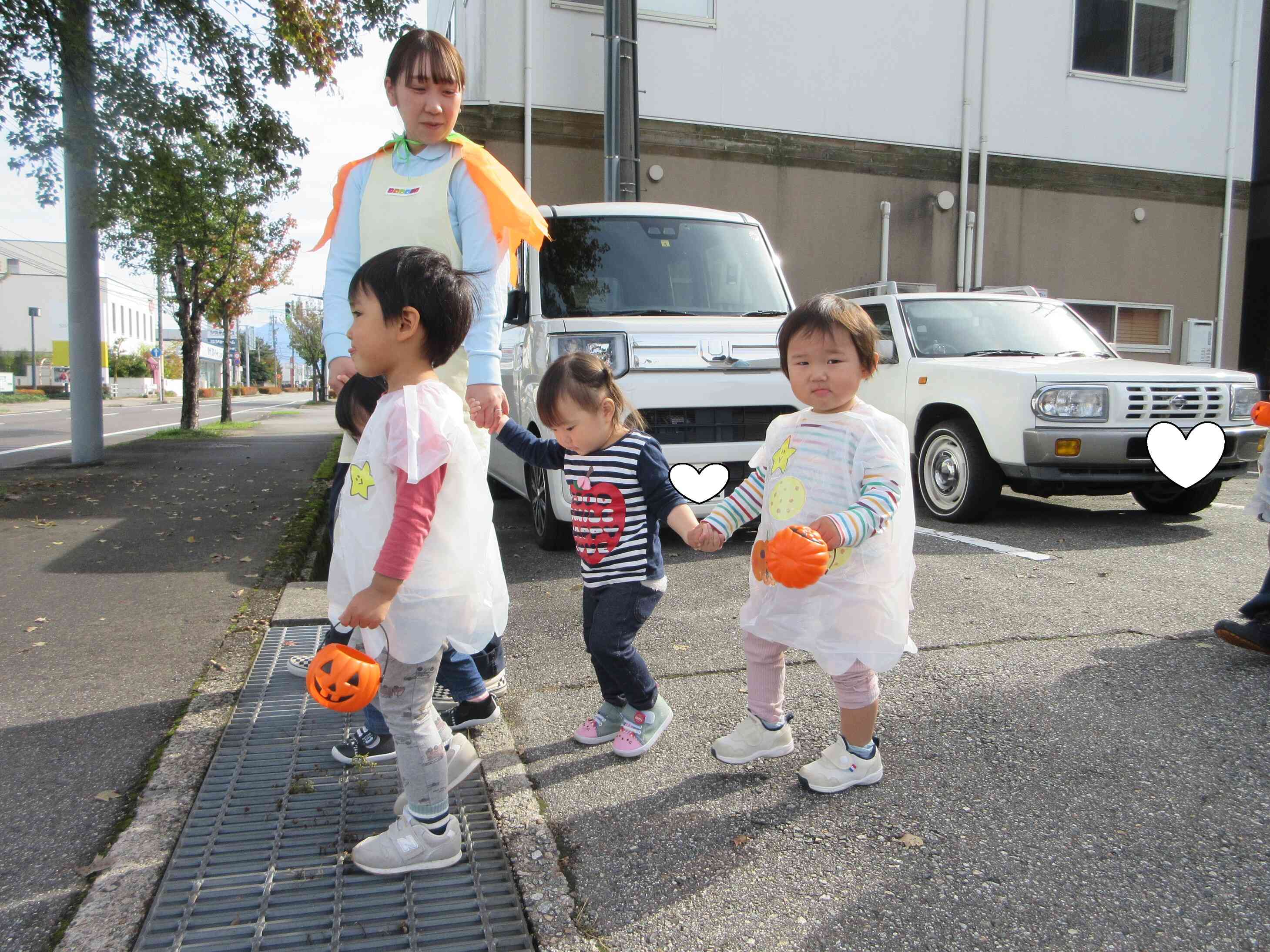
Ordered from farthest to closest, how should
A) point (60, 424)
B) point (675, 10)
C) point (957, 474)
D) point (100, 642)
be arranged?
point (60, 424) < point (675, 10) < point (957, 474) < point (100, 642)

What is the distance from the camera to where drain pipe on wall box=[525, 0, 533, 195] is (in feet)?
37.3

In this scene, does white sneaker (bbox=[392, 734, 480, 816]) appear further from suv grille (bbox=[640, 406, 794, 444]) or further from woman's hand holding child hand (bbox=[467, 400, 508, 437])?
suv grille (bbox=[640, 406, 794, 444])

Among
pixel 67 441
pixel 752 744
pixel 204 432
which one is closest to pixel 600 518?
pixel 752 744

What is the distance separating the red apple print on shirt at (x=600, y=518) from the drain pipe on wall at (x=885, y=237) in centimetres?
1130

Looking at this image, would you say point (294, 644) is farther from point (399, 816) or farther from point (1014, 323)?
point (1014, 323)

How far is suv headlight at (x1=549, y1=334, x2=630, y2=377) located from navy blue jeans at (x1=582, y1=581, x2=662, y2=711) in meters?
2.65

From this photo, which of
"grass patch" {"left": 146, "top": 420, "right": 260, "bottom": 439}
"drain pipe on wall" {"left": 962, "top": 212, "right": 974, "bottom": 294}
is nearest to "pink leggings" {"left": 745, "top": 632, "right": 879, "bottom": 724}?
"drain pipe on wall" {"left": 962, "top": 212, "right": 974, "bottom": 294}

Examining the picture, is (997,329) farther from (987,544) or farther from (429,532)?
(429,532)

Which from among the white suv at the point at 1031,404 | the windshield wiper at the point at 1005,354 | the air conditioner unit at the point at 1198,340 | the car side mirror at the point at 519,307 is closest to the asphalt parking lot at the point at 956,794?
the white suv at the point at 1031,404

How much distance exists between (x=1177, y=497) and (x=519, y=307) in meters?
4.97

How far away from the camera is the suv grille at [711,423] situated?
210 inches
